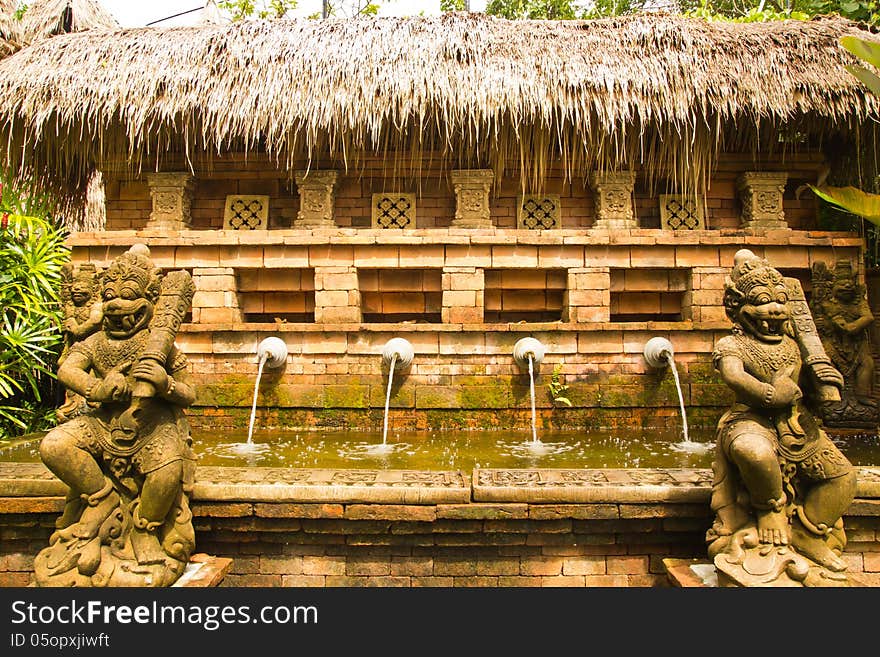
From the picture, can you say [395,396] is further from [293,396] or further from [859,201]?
[859,201]

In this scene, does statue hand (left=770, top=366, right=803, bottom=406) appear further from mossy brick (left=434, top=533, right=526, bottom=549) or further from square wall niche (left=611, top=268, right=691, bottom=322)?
square wall niche (left=611, top=268, right=691, bottom=322)

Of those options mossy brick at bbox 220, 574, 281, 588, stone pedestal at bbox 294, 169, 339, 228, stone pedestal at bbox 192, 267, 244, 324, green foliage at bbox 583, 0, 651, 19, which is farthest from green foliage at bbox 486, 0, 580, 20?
mossy brick at bbox 220, 574, 281, 588

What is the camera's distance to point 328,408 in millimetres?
6414

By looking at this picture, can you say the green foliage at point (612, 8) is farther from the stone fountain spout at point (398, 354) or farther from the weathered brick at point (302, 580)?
the weathered brick at point (302, 580)

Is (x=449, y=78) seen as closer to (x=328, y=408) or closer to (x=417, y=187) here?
(x=417, y=187)

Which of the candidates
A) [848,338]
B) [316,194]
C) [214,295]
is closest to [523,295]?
[316,194]

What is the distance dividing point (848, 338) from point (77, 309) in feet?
28.4

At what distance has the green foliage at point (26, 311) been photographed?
Result: 246 inches

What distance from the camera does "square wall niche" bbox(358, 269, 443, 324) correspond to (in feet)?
22.7

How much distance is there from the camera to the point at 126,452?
10.4 feet

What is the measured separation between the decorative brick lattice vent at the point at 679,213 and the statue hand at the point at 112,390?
6356 mm

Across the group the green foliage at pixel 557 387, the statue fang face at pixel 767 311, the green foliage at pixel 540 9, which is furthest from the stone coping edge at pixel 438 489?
the green foliage at pixel 540 9

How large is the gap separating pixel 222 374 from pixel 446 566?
407 cm

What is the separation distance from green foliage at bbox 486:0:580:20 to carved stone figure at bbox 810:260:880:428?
1012cm
